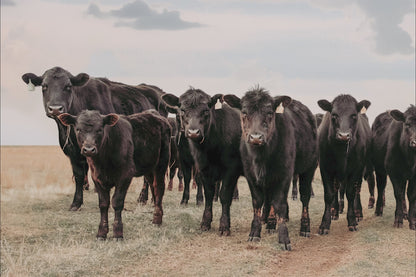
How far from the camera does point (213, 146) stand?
29.2ft

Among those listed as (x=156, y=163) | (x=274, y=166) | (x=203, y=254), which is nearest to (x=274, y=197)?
(x=274, y=166)

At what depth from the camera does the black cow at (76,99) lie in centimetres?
1024

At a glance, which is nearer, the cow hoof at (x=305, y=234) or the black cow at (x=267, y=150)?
the black cow at (x=267, y=150)

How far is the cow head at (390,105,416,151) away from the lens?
9.94 metres

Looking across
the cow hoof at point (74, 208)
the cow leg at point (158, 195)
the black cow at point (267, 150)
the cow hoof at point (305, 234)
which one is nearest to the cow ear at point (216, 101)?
the black cow at point (267, 150)

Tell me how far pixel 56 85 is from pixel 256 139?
4562mm

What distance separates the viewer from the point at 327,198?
9.56 meters

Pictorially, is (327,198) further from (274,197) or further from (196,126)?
(196,126)

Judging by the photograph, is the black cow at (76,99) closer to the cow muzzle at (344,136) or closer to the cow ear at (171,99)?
the cow ear at (171,99)

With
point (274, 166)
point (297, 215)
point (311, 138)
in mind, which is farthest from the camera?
point (297, 215)

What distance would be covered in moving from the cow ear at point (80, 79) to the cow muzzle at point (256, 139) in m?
4.50

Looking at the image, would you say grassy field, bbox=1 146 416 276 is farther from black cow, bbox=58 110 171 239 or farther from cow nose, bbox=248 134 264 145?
cow nose, bbox=248 134 264 145

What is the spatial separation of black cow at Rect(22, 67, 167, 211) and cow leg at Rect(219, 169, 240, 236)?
3341 millimetres

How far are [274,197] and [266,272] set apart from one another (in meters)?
1.43
